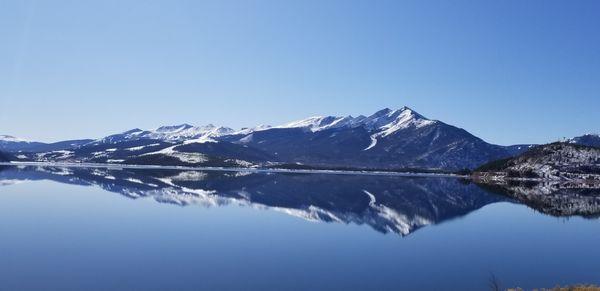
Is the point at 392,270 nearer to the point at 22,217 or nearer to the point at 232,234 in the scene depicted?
the point at 232,234

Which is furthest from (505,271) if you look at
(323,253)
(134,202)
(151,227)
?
(134,202)

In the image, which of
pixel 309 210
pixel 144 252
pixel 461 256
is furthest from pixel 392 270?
pixel 309 210

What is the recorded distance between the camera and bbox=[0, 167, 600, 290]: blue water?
114 ft

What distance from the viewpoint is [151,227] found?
197ft

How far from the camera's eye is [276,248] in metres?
48.1

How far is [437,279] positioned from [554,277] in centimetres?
1064

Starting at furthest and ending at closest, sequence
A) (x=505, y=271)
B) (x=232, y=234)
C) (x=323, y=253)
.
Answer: (x=232, y=234) → (x=323, y=253) → (x=505, y=271)

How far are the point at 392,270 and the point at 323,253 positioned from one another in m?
8.73

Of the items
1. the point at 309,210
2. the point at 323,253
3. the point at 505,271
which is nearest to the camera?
the point at 505,271

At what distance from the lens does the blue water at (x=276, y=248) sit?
34.7 m

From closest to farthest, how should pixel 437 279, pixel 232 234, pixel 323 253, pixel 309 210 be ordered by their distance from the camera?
pixel 437 279 → pixel 323 253 → pixel 232 234 → pixel 309 210

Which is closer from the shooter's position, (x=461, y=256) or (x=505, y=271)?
(x=505, y=271)

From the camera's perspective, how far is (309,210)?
87500 millimetres

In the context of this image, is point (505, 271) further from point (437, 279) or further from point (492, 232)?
point (492, 232)
